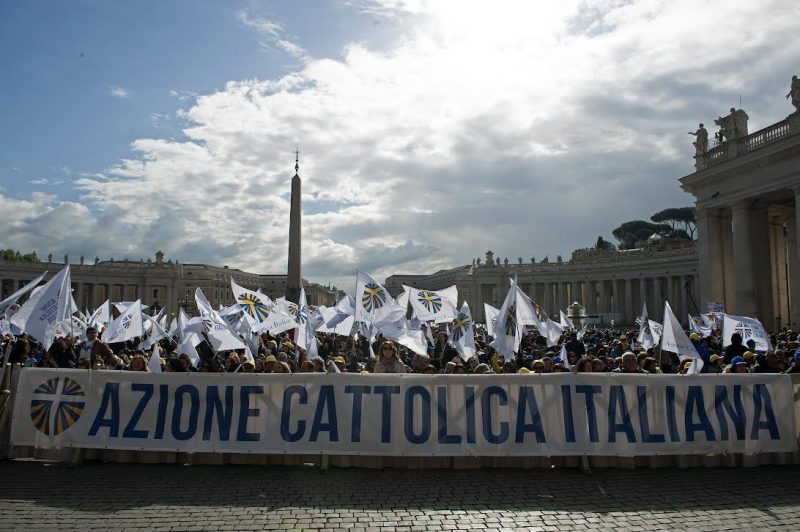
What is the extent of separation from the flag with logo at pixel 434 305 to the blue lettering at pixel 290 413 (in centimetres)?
929

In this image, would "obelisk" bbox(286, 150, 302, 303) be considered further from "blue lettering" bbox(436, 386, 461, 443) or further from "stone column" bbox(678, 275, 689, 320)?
"stone column" bbox(678, 275, 689, 320)

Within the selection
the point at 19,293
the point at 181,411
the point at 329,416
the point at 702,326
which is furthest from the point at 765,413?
the point at 702,326

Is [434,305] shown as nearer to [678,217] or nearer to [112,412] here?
[112,412]

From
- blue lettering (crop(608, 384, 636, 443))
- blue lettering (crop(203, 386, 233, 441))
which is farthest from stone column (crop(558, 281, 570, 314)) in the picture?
blue lettering (crop(203, 386, 233, 441))

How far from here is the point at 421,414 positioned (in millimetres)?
8258

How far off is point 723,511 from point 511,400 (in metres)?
2.79

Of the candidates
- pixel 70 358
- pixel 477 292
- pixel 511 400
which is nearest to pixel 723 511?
pixel 511 400

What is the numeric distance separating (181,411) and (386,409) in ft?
9.66

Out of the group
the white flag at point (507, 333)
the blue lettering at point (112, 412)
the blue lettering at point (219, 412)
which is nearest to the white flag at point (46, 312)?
the blue lettering at point (112, 412)

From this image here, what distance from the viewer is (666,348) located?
35.4ft

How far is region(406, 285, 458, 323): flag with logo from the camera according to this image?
58.2ft

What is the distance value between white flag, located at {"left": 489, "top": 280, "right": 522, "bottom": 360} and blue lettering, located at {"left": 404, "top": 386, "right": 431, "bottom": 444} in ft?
18.7

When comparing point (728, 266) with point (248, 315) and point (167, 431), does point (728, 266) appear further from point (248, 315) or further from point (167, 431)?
point (167, 431)

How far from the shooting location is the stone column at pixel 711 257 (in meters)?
29.5
